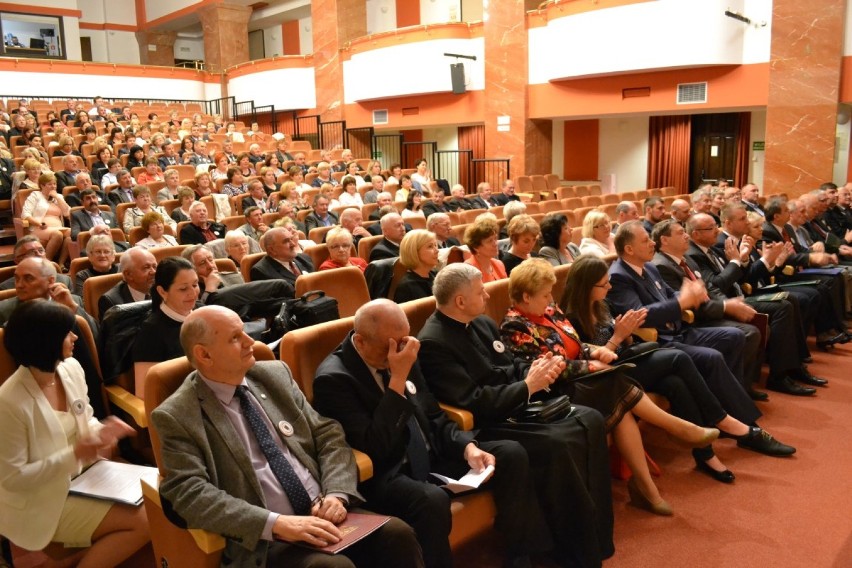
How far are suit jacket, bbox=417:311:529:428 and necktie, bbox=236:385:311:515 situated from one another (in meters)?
0.66

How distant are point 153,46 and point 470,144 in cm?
1147

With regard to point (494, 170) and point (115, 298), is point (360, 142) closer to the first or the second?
point (494, 170)

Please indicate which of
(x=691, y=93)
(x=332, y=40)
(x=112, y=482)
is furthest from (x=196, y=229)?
(x=332, y=40)

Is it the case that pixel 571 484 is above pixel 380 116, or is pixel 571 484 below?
below

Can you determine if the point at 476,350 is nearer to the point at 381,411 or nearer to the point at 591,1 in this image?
the point at 381,411

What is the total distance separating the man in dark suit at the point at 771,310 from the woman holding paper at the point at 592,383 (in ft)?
4.58

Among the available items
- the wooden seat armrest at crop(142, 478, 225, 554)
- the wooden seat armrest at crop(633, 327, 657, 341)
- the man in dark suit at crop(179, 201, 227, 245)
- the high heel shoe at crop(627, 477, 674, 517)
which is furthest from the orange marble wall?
the wooden seat armrest at crop(142, 478, 225, 554)

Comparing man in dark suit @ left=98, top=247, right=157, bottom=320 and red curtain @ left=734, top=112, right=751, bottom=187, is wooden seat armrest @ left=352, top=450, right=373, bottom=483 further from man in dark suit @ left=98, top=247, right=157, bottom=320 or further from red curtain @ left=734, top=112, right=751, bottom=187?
red curtain @ left=734, top=112, right=751, bottom=187

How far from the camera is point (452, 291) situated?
7.55 feet

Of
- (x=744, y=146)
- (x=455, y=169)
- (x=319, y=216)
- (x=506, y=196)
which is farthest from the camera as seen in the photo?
(x=455, y=169)

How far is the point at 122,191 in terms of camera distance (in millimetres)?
6496

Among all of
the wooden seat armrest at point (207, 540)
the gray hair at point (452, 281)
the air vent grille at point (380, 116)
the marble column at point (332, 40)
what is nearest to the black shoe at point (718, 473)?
the gray hair at point (452, 281)

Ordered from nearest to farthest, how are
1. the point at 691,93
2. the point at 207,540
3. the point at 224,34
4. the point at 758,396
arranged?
the point at 207,540 → the point at 758,396 → the point at 691,93 → the point at 224,34

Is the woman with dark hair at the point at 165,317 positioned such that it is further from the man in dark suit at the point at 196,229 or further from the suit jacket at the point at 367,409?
the man in dark suit at the point at 196,229
